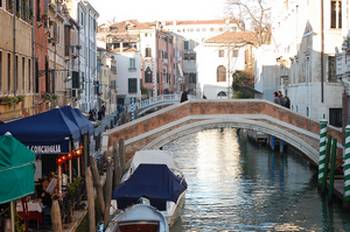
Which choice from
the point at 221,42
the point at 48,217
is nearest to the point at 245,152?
the point at 48,217

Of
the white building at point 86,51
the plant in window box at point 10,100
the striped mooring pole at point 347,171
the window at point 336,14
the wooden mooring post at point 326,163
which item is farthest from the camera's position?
the white building at point 86,51

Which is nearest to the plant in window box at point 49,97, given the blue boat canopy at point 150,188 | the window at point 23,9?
the window at point 23,9

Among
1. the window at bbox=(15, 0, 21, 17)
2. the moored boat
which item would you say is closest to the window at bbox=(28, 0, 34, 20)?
the window at bbox=(15, 0, 21, 17)

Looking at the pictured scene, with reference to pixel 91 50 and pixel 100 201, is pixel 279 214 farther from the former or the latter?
pixel 91 50

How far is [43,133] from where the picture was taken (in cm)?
925

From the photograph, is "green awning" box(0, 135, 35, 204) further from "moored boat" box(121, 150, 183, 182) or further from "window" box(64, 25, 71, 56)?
"window" box(64, 25, 71, 56)

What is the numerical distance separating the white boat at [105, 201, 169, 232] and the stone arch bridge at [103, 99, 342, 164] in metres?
8.00

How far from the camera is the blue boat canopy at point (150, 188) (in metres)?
11.1

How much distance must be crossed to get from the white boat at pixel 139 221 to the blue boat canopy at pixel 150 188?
1603 millimetres

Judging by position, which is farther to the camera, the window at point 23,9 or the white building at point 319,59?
the white building at point 319,59

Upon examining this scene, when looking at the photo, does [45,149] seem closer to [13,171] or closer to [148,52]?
[13,171]

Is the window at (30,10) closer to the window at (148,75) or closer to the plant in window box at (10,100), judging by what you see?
the plant in window box at (10,100)

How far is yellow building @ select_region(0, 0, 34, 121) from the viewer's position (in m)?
11.2

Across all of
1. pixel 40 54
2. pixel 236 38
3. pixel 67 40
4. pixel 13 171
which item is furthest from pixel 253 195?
pixel 236 38
